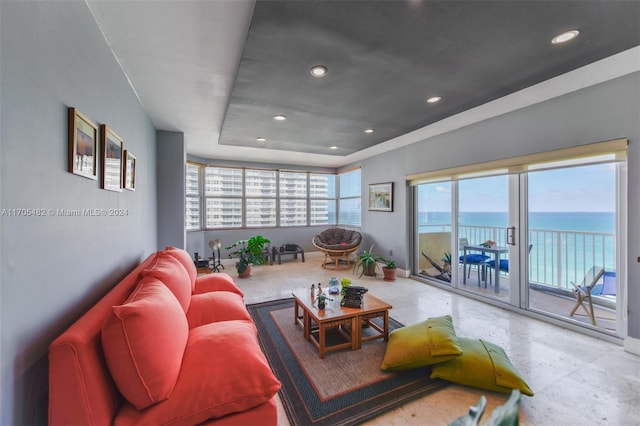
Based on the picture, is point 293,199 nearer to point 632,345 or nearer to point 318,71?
point 318,71

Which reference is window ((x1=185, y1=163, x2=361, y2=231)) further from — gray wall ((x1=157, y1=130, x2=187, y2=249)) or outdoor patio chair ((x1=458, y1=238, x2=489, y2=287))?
outdoor patio chair ((x1=458, y1=238, x2=489, y2=287))

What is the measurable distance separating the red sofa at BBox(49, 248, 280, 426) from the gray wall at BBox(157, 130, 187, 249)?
108 inches

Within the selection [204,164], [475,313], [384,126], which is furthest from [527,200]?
[204,164]

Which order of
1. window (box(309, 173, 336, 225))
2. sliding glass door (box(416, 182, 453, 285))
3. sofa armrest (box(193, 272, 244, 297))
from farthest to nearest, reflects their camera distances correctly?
window (box(309, 173, 336, 225)) → sliding glass door (box(416, 182, 453, 285)) → sofa armrest (box(193, 272, 244, 297))

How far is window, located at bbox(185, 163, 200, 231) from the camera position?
5439mm

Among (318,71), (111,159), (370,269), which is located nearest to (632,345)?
(370,269)

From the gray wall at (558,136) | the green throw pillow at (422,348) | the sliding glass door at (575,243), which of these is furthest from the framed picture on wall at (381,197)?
the green throw pillow at (422,348)

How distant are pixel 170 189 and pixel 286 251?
306cm

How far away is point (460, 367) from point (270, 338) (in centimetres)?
173

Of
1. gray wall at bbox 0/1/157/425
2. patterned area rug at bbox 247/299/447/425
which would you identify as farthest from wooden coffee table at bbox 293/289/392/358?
gray wall at bbox 0/1/157/425

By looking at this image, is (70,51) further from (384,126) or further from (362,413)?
(384,126)

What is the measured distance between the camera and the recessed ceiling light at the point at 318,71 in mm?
2041

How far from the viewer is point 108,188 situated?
1829 mm

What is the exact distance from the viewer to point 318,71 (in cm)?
210
